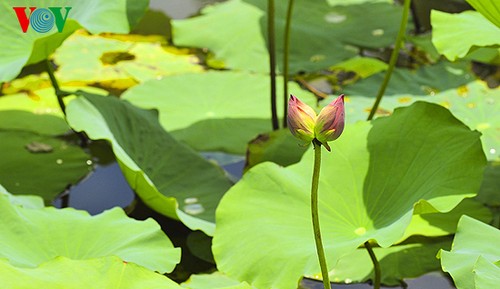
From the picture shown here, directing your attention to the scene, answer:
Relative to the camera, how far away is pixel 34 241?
64.3 inches

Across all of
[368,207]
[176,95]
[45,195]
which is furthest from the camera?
[176,95]

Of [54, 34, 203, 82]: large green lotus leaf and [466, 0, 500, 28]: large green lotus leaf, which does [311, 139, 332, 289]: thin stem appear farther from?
[54, 34, 203, 82]: large green lotus leaf

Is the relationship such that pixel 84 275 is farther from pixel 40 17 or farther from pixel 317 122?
pixel 40 17

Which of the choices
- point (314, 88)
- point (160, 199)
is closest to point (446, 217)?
point (160, 199)

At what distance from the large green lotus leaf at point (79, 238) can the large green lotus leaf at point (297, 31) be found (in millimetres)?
1257

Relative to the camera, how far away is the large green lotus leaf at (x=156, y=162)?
1.94 metres

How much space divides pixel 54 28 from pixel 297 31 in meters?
1.22

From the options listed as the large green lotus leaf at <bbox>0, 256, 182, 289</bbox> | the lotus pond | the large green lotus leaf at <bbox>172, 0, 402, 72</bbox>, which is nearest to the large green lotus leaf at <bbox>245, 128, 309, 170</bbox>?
the lotus pond

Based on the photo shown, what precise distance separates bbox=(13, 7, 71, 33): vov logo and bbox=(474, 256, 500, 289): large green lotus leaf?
122cm

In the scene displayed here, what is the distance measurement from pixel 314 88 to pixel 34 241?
1.39 meters

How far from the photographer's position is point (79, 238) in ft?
5.45

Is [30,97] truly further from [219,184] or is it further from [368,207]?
[368,207]

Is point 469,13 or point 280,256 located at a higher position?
point 469,13

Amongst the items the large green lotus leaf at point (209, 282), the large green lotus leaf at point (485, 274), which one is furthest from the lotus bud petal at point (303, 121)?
the large green lotus leaf at point (209, 282)
